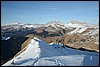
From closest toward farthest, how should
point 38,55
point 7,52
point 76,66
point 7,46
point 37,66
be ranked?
1. point 37,66
2. point 76,66
3. point 38,55
4. point 7,52
5. point 7,46

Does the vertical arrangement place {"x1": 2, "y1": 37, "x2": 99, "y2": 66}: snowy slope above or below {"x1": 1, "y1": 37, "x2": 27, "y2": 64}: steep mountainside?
above

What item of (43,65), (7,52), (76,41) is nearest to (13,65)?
(43,65)

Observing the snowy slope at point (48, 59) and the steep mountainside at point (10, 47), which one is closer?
the snowy slope at point (48, 59)

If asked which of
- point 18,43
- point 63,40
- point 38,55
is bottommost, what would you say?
point 63,40

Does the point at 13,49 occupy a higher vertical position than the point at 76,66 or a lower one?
lower

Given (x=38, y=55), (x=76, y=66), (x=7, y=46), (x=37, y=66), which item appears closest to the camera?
(x=37, y=66)

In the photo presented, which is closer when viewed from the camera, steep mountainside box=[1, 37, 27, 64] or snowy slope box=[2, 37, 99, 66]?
snowy slope box=[2, 37, 99, 66]

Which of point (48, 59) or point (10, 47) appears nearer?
point (48, 59)

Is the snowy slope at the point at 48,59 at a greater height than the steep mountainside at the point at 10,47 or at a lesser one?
greater

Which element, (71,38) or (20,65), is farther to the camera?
(71,38)

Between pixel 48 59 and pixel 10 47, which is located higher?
pixel 48 59

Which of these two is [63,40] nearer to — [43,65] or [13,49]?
[13,49]
